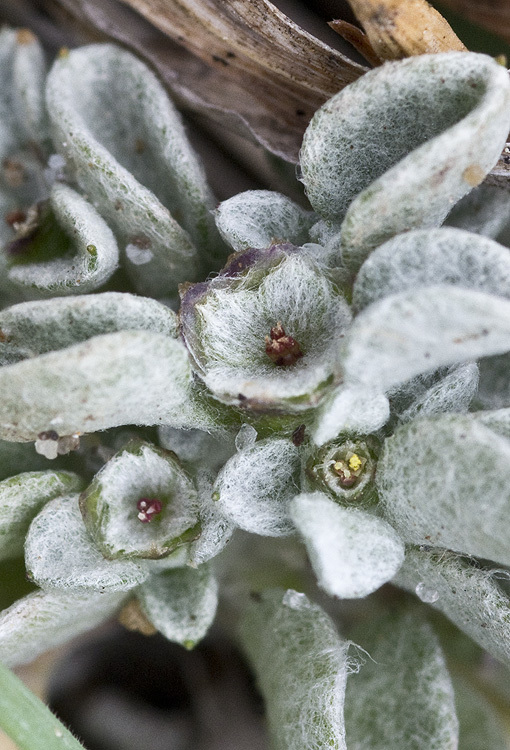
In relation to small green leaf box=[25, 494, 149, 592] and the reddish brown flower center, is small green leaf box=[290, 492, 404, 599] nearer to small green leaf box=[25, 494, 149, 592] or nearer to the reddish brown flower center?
the reddish brown flower center

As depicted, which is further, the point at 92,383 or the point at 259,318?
the point at 259,318

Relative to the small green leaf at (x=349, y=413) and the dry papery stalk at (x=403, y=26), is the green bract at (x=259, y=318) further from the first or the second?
the dry papery stalk at (x=403, y=26)

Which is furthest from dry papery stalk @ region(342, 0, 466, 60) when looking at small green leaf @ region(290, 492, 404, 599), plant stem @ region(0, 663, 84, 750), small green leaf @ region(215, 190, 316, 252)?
plant stem @ region(0, 663, 84, 750)

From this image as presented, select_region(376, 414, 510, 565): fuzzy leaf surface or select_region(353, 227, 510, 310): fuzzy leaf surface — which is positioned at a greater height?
select_region(353, 227, 510, 310): fuzzy leaf surface

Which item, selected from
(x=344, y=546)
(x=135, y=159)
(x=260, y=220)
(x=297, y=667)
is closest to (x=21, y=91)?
(x=135, y=159)

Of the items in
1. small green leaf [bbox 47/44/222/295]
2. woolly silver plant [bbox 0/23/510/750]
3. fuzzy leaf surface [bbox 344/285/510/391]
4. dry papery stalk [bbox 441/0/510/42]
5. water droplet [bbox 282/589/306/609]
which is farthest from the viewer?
dry papery stalk [bbox 441/0/510/42]

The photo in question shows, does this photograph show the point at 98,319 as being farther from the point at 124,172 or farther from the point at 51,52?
the point at 51,52

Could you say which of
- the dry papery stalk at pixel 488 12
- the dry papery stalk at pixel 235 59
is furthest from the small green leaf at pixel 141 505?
the dry papery stalk at pixel 488 12

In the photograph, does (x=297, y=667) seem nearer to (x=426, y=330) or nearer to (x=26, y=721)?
(x=26, y=721)
